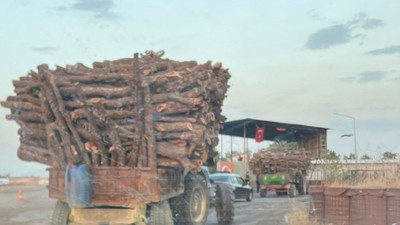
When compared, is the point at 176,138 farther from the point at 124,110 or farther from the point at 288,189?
the point at 288,189

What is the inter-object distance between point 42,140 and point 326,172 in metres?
6.92

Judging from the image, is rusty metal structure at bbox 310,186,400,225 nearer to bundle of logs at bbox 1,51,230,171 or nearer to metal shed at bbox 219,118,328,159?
bundle of logs at bbox 1,51,230,171

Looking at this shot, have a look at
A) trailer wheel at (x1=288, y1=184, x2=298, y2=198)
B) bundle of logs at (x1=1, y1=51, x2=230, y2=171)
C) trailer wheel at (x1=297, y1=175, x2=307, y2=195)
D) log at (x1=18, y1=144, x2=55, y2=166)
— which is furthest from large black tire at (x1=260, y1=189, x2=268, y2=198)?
log at (x1=18, y1=144, x2=55, y2=166)

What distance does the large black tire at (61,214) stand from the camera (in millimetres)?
10325

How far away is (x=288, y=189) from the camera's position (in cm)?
3409

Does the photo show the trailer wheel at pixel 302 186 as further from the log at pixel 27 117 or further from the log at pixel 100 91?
the log at pixel 100 91

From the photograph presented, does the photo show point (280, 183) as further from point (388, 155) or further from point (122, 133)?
point (122, 133)

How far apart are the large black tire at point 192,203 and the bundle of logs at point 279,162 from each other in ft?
76.5

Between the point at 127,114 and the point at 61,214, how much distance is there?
2.60 m

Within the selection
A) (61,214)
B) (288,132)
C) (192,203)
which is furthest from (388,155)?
(288,132)

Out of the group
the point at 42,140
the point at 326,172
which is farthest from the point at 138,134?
the point at 326,172

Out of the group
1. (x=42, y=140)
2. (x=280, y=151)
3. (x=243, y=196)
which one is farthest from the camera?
(x=280, y=151)

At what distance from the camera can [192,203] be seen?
11477 millimetres

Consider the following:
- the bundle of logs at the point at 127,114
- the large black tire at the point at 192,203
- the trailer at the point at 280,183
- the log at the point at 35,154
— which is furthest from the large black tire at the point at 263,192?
the log at the point at 35,154
